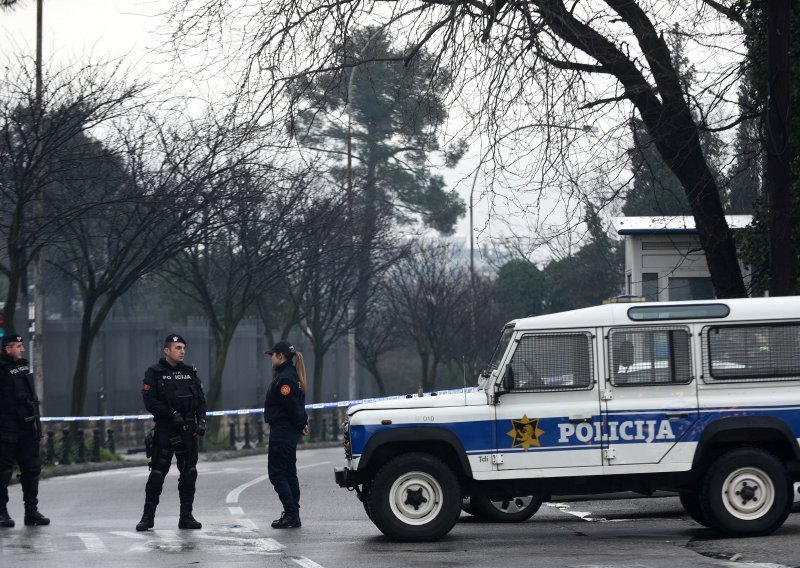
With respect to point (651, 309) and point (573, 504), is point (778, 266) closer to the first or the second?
point (573, 504)

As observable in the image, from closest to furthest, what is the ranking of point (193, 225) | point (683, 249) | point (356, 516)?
point (356, 516)
point (683, 249)
point (193, 225)

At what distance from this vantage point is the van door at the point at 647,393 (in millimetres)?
12266

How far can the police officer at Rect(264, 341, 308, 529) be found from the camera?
1394cm

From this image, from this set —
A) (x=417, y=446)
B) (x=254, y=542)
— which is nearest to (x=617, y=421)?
(x=417, y=446)

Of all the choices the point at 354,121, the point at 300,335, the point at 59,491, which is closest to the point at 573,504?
the point at 59,491

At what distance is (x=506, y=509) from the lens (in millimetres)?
14422

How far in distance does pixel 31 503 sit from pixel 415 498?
15.2 ft

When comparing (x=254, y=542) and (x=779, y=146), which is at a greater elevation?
(x=779, y=146)

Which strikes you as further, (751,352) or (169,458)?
(169,458)

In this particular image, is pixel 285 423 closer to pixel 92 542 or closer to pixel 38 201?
pixel 92 542

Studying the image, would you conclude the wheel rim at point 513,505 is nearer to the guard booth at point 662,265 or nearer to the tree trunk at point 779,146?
the tree trunk at point 779,146

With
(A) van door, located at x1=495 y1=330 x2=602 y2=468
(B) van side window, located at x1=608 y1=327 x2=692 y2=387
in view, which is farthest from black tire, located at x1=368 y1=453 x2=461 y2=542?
(B) van side window, located at x1=608 y1=327 x2=692 y2=387

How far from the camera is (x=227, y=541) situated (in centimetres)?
1262

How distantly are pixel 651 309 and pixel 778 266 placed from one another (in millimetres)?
5021
